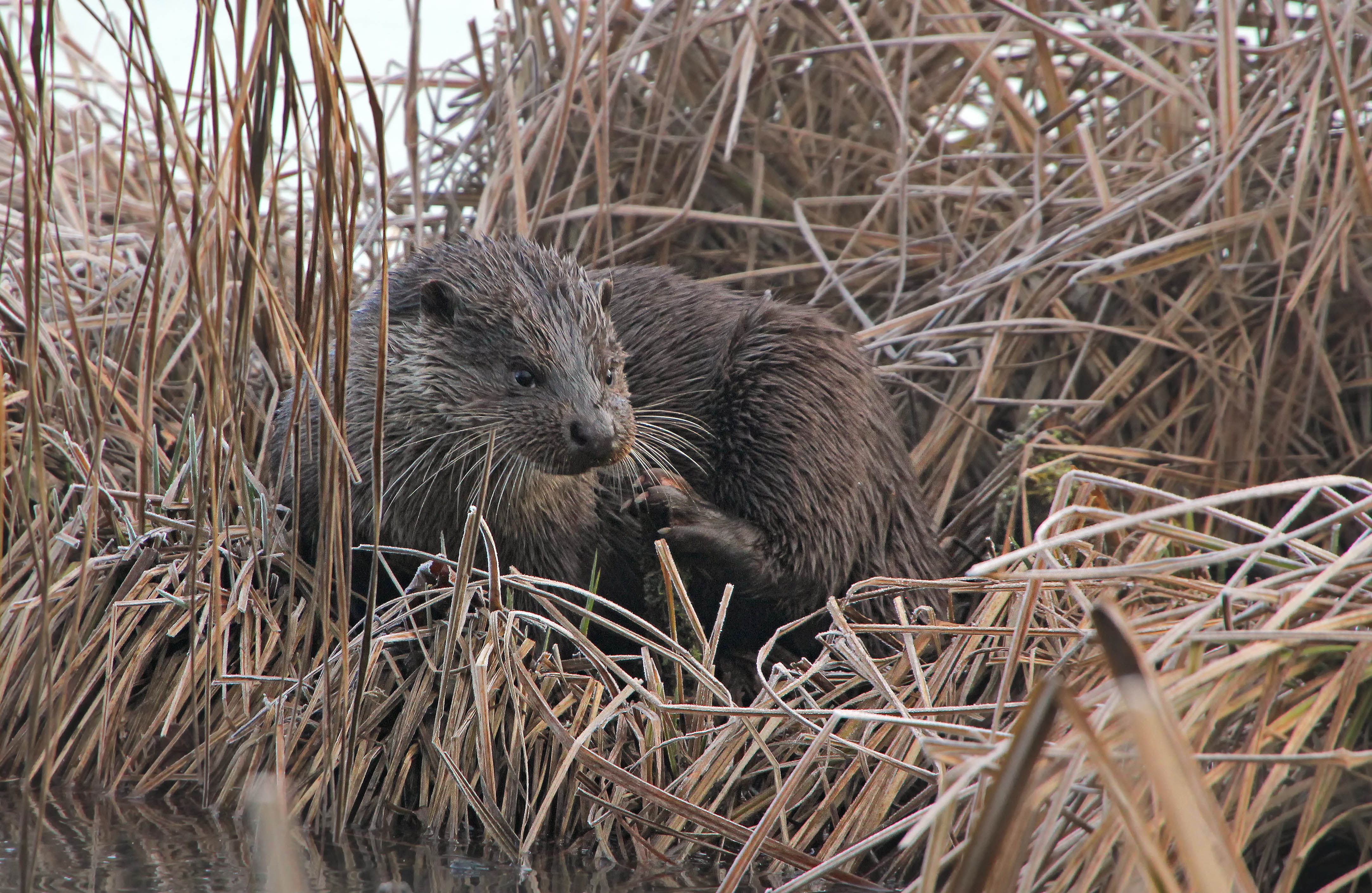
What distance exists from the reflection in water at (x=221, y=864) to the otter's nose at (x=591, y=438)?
833mm

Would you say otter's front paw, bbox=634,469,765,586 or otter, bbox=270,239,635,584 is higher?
otter, bbox=270,239,635,584

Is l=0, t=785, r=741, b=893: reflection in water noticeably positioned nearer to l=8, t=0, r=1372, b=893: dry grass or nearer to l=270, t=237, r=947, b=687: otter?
l=8, t=0, r=1372, b=893: dry grass

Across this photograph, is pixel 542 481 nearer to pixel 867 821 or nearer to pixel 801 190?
pixel 867 821

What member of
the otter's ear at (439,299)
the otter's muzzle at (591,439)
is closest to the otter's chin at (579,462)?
the otter's muzzle at (591,439)

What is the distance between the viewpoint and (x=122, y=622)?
91.7 inches

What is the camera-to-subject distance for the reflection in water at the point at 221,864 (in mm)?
1716

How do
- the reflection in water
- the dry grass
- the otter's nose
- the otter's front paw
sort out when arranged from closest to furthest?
the dry grass → the reflection in water → the otter's nose → the otter's front paw

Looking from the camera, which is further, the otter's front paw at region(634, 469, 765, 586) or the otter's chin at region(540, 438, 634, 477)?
the otter's front paw at region(634, 469, 765, 586)

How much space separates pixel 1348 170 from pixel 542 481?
2.23 metres

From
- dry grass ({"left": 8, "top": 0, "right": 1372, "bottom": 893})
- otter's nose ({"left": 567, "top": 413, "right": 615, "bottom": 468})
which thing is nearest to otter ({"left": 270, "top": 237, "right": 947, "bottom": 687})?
otter's nose ({"left": 567, "top": 413, "right": 615, "bottom": 468})

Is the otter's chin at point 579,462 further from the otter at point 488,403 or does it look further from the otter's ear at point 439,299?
the otter's ear at point 439,299

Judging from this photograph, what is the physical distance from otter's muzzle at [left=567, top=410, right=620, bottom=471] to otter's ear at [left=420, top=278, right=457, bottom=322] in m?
0.40

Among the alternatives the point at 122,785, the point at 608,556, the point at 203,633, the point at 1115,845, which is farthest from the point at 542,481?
the point at 1115,845

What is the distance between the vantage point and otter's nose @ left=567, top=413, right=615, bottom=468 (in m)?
2.48
